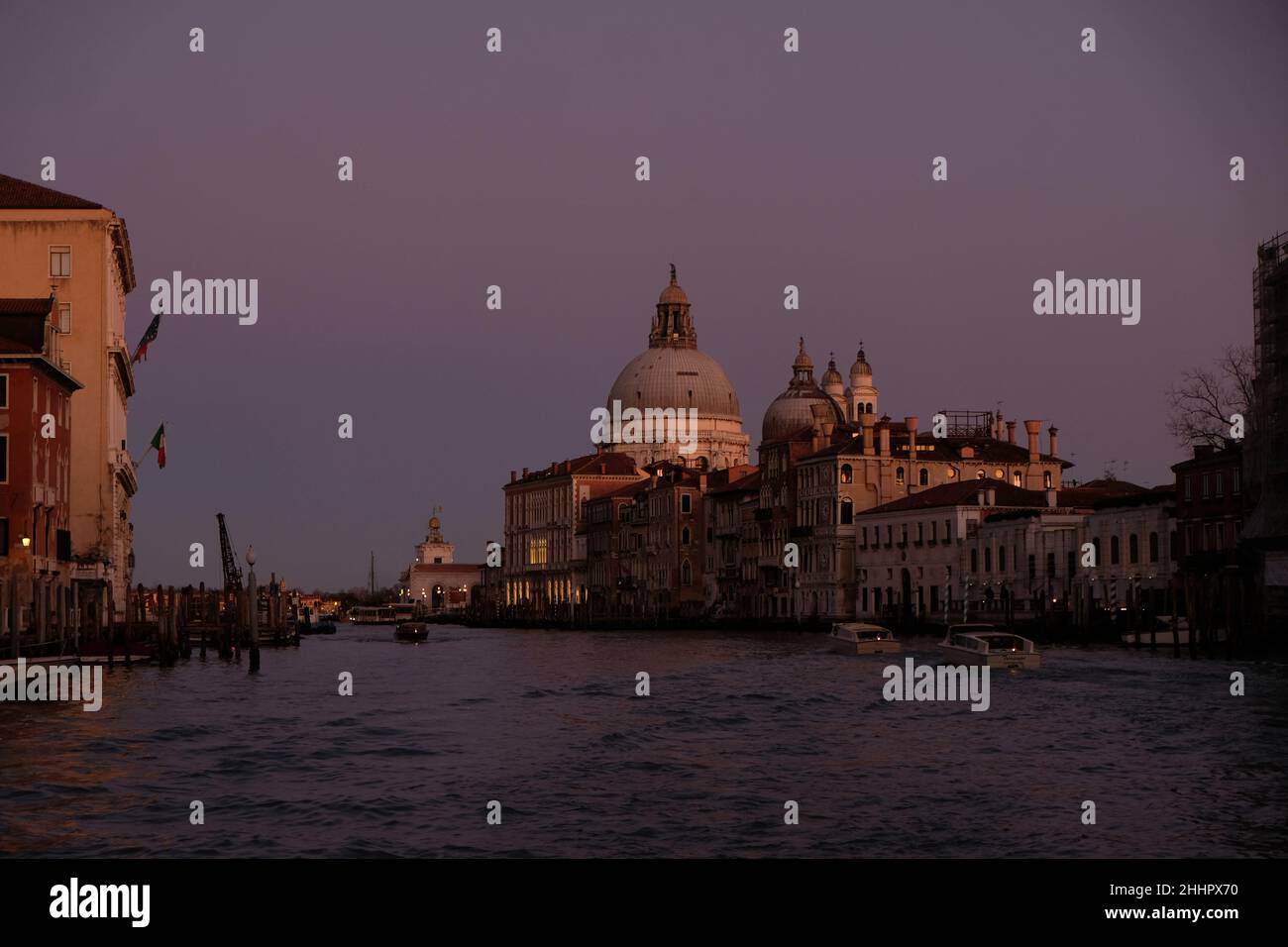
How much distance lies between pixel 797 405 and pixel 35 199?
254 feet

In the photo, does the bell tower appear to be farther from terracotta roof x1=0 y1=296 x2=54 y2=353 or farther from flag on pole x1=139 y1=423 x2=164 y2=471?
terracotta roof x1=0 y1=296 x2=54 y2=353

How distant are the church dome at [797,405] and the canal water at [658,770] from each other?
8756 centimetres

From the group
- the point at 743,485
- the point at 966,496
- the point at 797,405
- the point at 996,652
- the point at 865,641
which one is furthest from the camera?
the point at 797,405

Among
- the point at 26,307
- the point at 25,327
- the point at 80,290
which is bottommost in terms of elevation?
the point at 25,327

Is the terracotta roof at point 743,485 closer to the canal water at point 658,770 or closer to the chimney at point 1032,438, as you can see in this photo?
the chimney at point 1032,438

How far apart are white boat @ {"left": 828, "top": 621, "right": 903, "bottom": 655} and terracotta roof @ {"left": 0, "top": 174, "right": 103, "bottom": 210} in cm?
2905

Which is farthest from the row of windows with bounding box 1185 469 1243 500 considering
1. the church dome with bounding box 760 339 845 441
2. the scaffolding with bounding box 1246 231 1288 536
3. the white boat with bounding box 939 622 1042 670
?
the church dome with bounding box 760 339 845 441

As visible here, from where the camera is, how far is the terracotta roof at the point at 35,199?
59281mm

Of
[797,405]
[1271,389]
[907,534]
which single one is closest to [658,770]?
[1271,389]

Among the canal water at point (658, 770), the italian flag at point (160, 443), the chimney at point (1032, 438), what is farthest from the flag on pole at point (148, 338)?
the chimney at point (1032, 438)

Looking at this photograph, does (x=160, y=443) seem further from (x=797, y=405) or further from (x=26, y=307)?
(x=797, y=405)

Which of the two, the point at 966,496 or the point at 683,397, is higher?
the point at 683,397

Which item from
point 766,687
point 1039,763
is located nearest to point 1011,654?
point 766,687

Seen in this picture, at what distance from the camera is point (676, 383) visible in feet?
495
